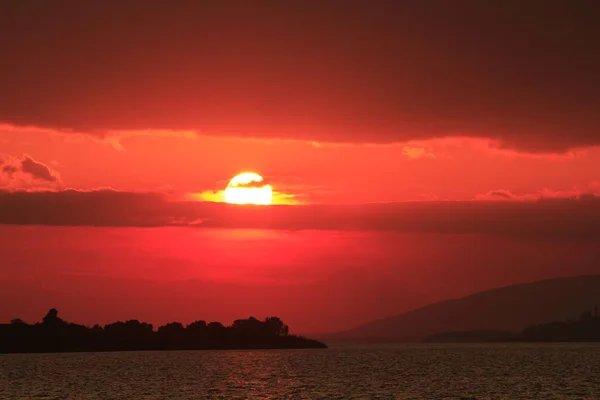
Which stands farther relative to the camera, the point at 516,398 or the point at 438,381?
the point at 438,381

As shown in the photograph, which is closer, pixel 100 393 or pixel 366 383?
pixel 100 393

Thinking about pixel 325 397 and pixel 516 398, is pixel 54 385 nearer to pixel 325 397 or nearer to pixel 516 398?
pixel 325 397

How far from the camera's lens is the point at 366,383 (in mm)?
191750

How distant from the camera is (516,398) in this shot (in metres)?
152

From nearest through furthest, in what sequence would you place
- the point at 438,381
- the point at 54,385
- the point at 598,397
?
the point at 598,397 → the point at 54,385 → the point at 438,381

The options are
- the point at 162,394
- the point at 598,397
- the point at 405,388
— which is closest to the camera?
the point at 598,397

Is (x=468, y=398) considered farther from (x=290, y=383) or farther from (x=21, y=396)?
(x=21, y=396)

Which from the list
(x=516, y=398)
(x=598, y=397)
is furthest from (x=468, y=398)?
(x=598, y=397)

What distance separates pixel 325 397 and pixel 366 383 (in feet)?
123

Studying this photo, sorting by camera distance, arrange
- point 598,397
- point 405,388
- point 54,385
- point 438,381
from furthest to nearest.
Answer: point 438,381, point 54,385, point 405,388, point 598,397

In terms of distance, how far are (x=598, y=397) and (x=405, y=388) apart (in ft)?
126

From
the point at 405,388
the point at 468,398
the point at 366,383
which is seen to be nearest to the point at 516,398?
the point at 468,398

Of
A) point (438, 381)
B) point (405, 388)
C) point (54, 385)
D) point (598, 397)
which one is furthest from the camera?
point (438, 381)

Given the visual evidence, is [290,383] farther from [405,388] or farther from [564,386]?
[564,386]
